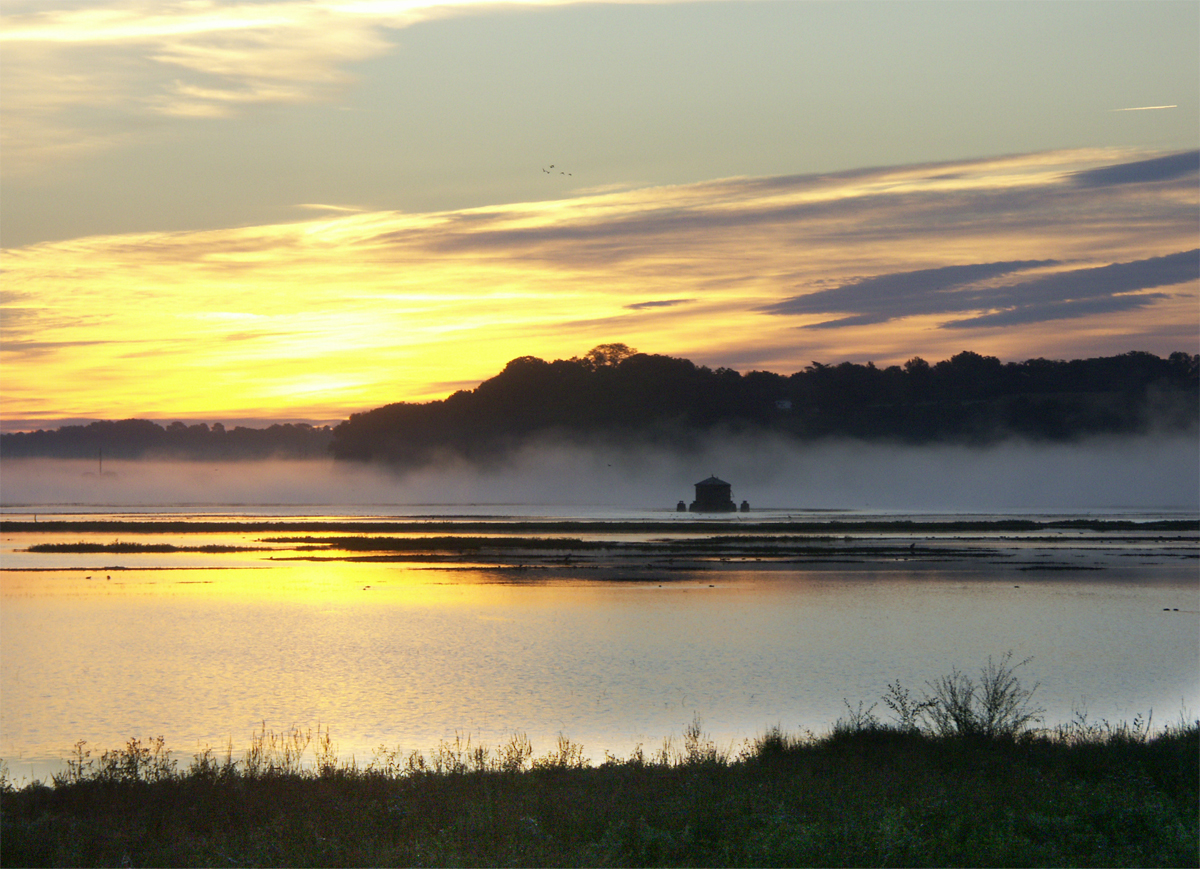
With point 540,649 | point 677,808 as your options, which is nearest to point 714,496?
point 540,649

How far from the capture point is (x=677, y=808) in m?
13.2

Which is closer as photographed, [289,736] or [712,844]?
[712,844]

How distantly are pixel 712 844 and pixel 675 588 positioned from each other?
129 feet

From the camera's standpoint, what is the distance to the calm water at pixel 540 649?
23109mm

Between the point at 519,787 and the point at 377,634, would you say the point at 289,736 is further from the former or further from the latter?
the point at 377,634

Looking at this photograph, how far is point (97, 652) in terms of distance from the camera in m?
32.5

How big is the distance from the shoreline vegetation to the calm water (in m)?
4.46

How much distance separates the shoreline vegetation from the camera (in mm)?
11672

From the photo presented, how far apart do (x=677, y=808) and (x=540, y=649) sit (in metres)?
20.4

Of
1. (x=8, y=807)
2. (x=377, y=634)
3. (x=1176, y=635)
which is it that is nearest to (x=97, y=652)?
(x=377, y=634)

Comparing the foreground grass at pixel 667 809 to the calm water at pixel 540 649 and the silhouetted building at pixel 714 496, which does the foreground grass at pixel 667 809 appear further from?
the silhouetted building at pixel 714 496

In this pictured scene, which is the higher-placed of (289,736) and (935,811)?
(935,811)

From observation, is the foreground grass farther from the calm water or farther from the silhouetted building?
the silhouetted building

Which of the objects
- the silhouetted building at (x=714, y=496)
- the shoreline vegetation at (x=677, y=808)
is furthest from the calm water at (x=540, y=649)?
the silhouetted building at (x=714, y=496)
